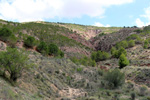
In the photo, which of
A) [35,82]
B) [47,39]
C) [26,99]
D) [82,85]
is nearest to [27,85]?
[35,82]

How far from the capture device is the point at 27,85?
56.4 ft

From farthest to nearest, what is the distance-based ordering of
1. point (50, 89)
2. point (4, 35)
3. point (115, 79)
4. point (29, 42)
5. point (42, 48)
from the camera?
point (42, 48), point (29, 42), point (4, 35), point (115, 79), point (50, 89)

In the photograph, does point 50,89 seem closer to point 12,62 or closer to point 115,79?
point 12,62

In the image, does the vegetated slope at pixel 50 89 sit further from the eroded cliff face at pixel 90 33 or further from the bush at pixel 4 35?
the eroded cliff face at pixel 90 33

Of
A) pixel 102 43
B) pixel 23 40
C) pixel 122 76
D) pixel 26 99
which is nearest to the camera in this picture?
pixel 26 99

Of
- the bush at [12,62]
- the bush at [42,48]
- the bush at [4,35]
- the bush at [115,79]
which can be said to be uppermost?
the bush at [4,35]

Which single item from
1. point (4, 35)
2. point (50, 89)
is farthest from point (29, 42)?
point (50, 89)

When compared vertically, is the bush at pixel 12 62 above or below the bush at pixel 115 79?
above

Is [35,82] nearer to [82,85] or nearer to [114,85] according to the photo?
[82,85]

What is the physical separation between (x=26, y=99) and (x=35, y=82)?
22.0ft

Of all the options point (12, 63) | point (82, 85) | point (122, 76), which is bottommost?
point (82, 85)

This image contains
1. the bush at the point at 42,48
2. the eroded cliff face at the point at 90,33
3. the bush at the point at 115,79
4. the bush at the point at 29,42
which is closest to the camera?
the bush at the point at 115,79

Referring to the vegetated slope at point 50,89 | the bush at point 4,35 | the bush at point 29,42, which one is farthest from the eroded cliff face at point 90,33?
the vegetated slope at point 50,89

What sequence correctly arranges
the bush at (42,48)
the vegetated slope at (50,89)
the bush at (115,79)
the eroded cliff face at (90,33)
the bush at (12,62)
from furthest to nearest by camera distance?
the eroded cliff face at (90,33) → the bush at (42,48) → the bush at (115,79) → the bush at (12,62) → the vegetated slope at (50,89)
